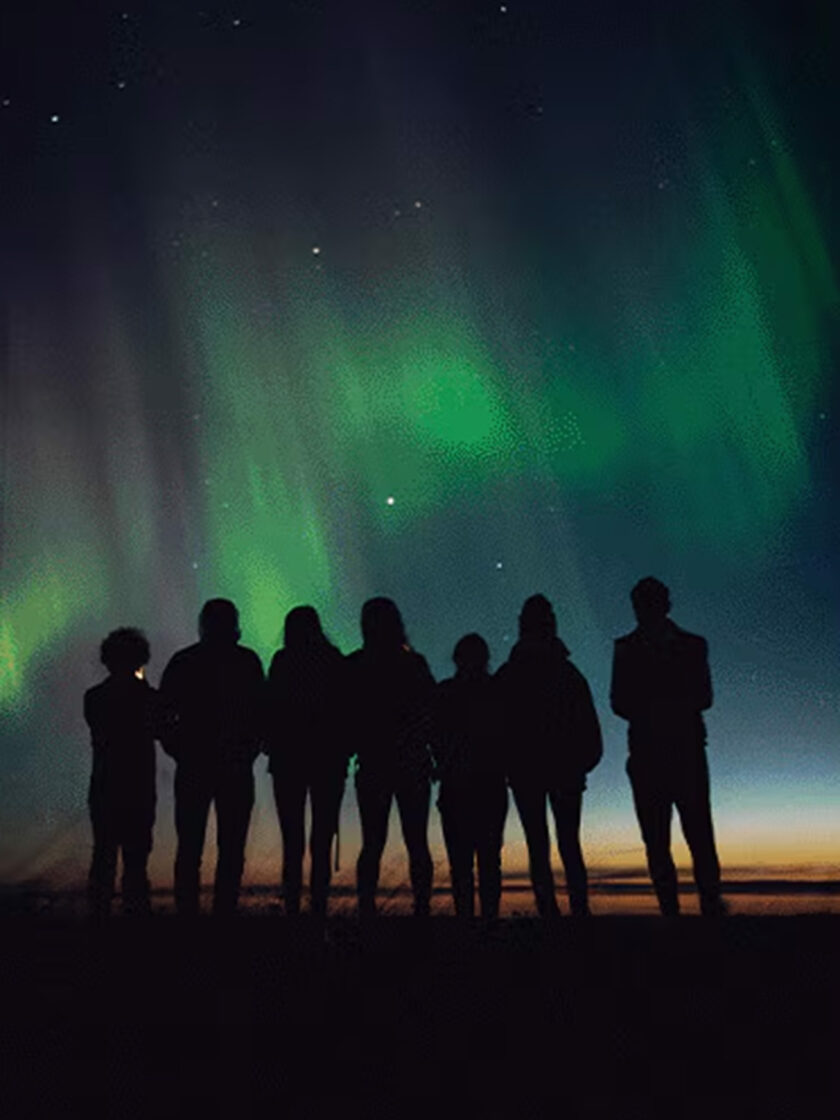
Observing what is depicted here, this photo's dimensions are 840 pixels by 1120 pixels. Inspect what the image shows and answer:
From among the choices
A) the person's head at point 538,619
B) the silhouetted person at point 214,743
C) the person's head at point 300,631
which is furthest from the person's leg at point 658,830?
the silhouetted person at point 214,743

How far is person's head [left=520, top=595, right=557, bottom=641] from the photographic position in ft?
20.5

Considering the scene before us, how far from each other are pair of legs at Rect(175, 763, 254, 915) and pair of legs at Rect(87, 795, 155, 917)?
0.60 m

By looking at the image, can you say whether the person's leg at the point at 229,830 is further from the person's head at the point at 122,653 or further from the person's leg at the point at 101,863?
the person's head at the point at 122,653

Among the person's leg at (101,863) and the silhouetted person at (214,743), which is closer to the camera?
the silhouetted person at (214,743)

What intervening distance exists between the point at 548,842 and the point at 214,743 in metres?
2.20

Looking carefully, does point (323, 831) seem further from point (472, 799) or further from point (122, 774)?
point (122, 774)

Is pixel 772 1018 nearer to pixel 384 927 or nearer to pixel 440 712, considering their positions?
pixel 384 927

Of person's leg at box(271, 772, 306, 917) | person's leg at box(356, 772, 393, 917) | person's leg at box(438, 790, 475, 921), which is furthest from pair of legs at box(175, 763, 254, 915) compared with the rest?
person's leg at box(438, 790, 475, 921)

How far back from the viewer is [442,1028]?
288cm

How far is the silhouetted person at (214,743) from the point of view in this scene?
6023 mm

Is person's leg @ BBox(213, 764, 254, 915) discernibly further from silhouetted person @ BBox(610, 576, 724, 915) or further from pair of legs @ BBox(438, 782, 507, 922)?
silhouetted person @ BBox(610, 576, 724, 915)

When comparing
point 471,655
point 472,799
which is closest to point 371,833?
point 472,799

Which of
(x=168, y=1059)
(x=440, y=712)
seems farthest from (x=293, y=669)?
(x=168, y=1059)

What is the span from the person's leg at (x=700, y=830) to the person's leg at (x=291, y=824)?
237cm
